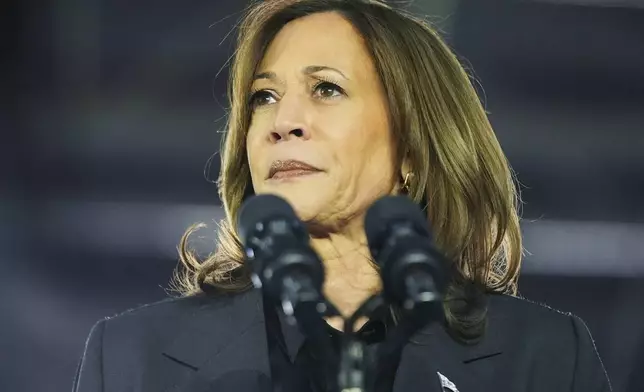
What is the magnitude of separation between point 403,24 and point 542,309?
663 millimetres

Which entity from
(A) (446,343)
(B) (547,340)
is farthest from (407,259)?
(B) (547,340)

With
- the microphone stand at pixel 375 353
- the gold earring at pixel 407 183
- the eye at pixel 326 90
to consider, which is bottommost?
the gold earring at pixel 407 183

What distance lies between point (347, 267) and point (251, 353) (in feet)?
0.87

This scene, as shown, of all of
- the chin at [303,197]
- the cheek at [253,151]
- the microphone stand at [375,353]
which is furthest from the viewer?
the cheek at [253,151]

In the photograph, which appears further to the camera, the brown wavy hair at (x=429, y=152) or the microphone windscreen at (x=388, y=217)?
the brown wavy hair at (x=429, y=152)

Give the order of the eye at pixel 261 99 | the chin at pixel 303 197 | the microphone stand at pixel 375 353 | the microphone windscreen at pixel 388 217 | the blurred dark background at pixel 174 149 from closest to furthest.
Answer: the microphone stand at pixel 375 353 → the microphone windscreen at pixel 388 217 → the chin at pixel 303 197 → the eye at pixel 261 99 → the blurred dark background at pixel 174 149

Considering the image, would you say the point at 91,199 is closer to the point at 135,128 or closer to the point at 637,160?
the point at 135,128

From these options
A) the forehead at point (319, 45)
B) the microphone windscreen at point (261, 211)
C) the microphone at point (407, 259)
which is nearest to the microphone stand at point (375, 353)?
the microphone at point (407, 259)

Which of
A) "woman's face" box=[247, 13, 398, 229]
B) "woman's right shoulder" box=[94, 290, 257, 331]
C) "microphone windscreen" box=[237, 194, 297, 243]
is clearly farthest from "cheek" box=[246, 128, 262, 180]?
"microphone windscreen" box=[237, 194, 297, 243]

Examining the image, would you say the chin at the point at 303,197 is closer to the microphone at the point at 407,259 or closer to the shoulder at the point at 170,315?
the shoulder at the point at 170,315

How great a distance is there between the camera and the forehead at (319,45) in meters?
2.07

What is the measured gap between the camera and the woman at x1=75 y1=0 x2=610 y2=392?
193 centimetres

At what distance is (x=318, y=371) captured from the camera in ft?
Answer: 4.04

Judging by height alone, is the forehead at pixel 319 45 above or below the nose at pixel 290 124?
above
